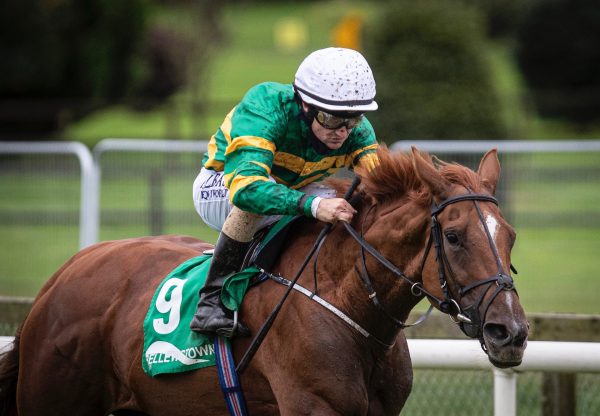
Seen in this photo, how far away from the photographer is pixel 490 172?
12.7ft

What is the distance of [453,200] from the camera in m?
3.62

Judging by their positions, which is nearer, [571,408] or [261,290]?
[261,290]

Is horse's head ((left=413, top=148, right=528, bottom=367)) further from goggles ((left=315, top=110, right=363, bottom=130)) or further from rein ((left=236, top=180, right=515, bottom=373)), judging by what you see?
goggles ((left=315, top=110, right=363, bottom=130))

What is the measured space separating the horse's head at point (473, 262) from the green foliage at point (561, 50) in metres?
22.3

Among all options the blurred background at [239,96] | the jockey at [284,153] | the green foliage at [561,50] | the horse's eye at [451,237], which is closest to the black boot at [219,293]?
the jockey at [284,153]

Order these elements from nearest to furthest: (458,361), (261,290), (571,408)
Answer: (261,290) → (458,361) → (571,408)

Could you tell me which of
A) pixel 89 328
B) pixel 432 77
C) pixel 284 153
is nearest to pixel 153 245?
pixel 89 328

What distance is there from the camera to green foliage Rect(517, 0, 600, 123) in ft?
85.7

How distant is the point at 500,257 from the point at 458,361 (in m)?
1.59

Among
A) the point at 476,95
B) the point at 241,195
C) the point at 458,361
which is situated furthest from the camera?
the point at 476,95

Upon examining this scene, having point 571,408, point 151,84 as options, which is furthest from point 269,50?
point 571,408

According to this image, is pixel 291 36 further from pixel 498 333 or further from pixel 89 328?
pixel 498 333

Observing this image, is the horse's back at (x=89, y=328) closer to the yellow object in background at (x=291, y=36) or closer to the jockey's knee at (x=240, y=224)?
the jockey's knee at (x=240, y=224)

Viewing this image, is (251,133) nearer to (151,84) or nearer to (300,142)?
(300,142)
